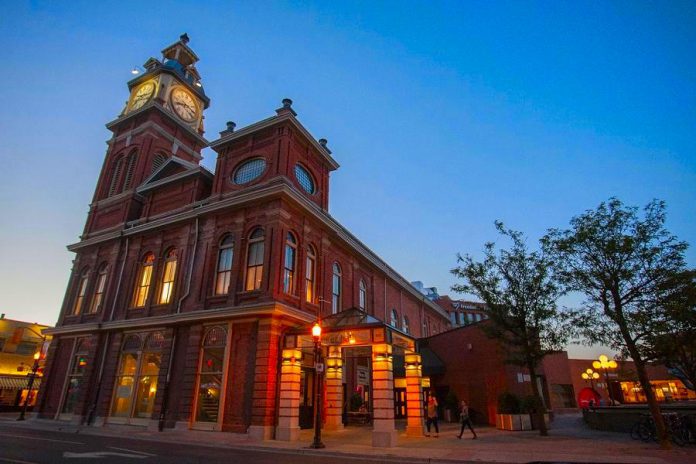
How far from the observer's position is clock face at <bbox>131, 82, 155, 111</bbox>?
32375 millimetres

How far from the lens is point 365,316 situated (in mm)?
16672

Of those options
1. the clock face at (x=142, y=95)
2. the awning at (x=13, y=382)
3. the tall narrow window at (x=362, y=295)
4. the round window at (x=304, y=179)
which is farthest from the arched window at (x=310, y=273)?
the awning at (x=13, y=382)

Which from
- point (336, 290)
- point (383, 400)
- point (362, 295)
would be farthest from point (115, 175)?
point (383, 400)

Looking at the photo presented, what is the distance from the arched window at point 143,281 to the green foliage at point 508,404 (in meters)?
21.2

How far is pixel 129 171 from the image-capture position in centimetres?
2948

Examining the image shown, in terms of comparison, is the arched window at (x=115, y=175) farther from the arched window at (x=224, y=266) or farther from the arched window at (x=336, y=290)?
the arched window at (x=336, y=290)

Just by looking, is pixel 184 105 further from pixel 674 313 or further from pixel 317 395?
pixel 674 313

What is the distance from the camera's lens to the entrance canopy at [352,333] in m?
15.9

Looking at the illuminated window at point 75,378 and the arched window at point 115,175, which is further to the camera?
the arched window at point 115,175

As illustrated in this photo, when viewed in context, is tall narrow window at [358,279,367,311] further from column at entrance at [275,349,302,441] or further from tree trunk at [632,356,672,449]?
tree trunk at [632,356,672,449]

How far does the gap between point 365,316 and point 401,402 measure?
16669 millimetres

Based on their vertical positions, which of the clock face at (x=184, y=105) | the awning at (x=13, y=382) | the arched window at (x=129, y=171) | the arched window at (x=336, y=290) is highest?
the clock face at (x=184, y=105)

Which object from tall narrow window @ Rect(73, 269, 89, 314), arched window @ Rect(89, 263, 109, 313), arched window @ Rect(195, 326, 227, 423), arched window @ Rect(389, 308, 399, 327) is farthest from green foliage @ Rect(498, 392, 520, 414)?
tall narrow window @ Rect(73, 269, 89, 314)

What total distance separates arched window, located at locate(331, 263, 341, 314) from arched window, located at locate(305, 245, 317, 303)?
2414 mm
